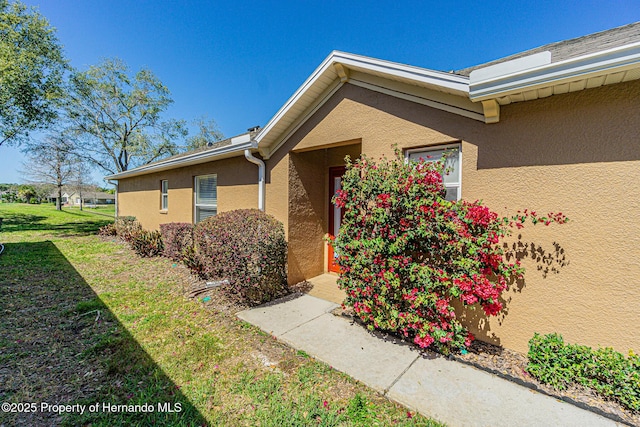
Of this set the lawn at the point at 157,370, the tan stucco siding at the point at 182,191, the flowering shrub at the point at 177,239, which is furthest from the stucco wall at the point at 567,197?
the flowering shrub at the point at 177,239

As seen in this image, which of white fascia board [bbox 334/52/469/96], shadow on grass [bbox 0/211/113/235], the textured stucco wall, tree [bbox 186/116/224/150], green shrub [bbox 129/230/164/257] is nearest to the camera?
white fascia board [bbox 334/52/469/96]

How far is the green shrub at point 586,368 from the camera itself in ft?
8.71

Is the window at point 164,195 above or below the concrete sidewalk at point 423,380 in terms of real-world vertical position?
above

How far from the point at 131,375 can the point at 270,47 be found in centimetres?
1357

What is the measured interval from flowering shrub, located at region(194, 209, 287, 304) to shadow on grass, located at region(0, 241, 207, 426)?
188 centimetres

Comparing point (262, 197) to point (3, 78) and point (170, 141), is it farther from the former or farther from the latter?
point (170, 141)

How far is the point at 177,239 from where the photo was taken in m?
8.86

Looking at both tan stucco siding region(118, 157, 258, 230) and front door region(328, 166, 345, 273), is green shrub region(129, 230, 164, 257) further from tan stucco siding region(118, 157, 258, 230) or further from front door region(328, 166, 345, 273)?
front door region(328, 166, 345, 273)

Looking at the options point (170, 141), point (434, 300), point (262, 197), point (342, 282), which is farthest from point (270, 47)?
point (170, 141)

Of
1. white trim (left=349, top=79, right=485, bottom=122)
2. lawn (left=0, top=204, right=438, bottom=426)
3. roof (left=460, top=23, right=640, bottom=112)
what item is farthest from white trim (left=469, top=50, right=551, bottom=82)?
lawn (left=0, top=204, right=438, bottom=426)

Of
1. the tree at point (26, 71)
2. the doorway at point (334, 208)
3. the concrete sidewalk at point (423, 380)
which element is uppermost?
the tree at point (26, 71)

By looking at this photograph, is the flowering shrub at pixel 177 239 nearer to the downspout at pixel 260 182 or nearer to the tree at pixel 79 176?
the downspout at pixel 260 182

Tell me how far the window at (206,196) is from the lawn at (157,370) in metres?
3.64

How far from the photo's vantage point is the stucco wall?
294 cm
